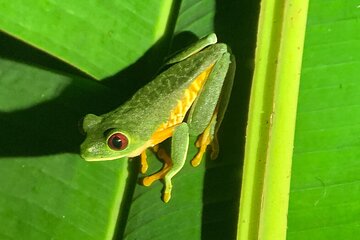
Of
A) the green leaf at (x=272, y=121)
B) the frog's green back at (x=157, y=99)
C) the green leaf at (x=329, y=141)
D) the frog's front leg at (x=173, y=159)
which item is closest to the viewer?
the green leaf at (x=272, y=121)

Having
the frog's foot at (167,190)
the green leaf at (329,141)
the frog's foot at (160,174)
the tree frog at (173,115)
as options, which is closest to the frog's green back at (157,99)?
the tree frog at (173,115)

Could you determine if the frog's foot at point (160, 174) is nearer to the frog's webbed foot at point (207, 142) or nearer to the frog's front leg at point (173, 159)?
the frog's front leg at point (173, 159)

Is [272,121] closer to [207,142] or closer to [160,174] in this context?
[207,142]

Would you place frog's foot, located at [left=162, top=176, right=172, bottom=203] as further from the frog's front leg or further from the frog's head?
the frog's head

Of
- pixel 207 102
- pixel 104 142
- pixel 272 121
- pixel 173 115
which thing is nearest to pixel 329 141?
pixel 272 121

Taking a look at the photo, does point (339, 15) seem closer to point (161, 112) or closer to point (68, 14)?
point (161, 112)

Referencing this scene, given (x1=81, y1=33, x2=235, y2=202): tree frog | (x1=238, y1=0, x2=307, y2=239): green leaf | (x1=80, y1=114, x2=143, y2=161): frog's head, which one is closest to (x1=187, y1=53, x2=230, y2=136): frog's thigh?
(x1=81, y1=33, x2=235, y2=202): tree frog
